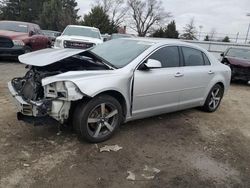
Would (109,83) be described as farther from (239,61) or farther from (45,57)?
(239,61)

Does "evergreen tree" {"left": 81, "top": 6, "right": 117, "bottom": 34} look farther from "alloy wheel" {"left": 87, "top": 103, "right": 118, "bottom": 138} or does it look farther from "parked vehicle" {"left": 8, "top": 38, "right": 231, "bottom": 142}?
"alloy wheel" {"left": 87, "top": 103, "right": 118, "bottom": 138}

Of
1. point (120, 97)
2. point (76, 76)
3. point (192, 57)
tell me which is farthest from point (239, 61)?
Answer: point (76, 76)

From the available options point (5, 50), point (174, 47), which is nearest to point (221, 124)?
point (174, 47)

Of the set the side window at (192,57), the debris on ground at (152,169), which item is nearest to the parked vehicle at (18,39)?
the side window at (192,57)

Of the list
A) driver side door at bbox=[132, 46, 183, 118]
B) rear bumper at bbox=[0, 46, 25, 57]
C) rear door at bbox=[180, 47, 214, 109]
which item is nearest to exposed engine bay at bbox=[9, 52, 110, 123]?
driver side door at bbox=[132, 46, 183, 118]

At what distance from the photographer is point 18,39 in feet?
37.4

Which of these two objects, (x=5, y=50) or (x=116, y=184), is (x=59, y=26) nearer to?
(x=5, y=50)

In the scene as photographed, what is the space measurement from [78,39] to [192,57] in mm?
7131

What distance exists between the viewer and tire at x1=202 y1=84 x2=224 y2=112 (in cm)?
648

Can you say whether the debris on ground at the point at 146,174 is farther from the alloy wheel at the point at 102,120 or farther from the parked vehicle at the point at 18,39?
the parked vehicle at the point at 18,39

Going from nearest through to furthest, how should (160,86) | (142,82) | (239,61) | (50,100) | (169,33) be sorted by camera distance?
(50,100) < (142,82) < (160,86) < (239,61) < (169,33)

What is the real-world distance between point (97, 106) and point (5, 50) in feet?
27.5

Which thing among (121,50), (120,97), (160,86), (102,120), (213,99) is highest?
(121,50)

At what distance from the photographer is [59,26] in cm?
5150
